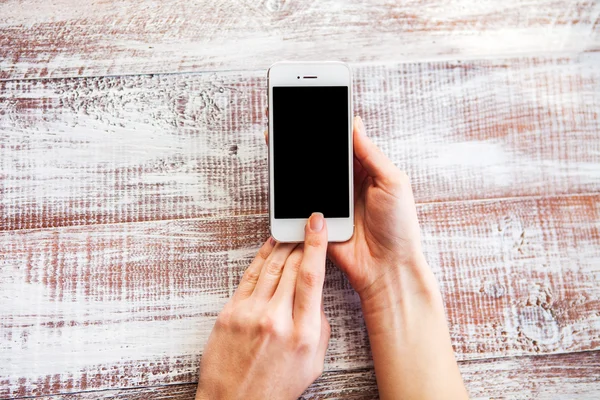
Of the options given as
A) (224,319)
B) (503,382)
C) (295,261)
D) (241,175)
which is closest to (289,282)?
(295,261)

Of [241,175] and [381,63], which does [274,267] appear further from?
[381,63]

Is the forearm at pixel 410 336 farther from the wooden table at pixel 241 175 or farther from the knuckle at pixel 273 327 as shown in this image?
the knuckle at pixel 273 327

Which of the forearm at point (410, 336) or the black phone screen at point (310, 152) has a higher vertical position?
the black phone screen at point (310, 152)

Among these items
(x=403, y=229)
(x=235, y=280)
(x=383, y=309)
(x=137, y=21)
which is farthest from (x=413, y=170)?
(x=137, y=21)

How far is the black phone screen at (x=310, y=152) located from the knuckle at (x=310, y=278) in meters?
0.11

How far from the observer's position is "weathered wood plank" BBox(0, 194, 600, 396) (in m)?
0.83

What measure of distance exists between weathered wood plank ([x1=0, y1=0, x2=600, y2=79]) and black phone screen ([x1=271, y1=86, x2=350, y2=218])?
0.16m

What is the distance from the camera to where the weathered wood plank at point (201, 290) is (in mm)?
832

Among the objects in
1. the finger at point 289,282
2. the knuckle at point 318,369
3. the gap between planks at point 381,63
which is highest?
the gap between planks at point 381,63

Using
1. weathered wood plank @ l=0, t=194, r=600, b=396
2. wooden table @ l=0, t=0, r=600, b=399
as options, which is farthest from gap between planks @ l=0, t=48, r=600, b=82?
weathered wood plank @ l=0, t=194, r=600, b=396

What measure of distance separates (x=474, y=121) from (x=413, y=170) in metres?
0.17

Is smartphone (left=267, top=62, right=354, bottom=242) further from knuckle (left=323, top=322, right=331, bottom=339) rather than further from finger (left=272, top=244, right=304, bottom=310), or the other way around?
knuckle (left=323, top=322, right=331, bottom=339)

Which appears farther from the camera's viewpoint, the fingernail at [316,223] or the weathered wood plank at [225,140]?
the weathered wood plank at [225,140]

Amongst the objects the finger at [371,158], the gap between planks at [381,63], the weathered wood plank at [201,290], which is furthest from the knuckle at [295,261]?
the gap between planks at [381,63]
